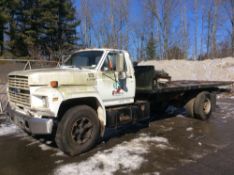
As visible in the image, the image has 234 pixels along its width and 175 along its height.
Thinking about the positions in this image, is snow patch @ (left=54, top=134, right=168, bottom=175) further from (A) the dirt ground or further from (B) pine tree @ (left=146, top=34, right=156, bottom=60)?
(B) pine tree @ (left=146, top=34, right=156, bottom=60)

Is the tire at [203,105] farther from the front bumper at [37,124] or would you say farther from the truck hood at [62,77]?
the front bumper at [37,124]

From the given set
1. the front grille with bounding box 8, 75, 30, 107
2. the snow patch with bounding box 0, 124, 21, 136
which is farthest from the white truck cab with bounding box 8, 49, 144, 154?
the snow patch with bounding box 0, 124, 21, 136

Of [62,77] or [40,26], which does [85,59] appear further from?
[40,26]

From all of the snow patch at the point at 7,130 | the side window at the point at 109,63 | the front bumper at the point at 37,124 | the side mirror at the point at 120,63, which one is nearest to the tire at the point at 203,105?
the side mirror at the point at 120,63

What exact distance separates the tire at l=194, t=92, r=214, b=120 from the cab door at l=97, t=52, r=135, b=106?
10.4 feet

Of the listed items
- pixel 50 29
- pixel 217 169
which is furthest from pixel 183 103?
pixel 50 29

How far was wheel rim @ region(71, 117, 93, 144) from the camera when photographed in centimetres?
535

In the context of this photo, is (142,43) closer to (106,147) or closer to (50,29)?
(50,29)

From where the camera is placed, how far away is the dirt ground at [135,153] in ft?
15.3

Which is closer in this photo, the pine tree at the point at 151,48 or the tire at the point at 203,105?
the tire at the point at 203,105

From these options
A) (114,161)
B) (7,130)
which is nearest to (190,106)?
(114,161)

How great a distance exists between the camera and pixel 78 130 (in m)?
5.40

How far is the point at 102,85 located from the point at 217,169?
9.59ft

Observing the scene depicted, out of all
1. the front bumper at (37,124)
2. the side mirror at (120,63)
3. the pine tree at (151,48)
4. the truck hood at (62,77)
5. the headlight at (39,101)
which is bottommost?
the front bumper at (37,124)
